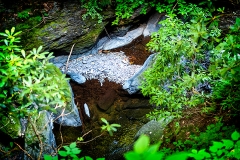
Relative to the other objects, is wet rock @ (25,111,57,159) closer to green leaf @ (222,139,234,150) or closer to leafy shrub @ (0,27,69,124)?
leafy shrub @ (0,27,69,124)

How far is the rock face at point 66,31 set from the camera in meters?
6.68

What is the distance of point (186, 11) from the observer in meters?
6.97

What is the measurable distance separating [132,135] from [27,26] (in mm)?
4234

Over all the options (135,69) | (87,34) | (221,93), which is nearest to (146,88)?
(221,93)

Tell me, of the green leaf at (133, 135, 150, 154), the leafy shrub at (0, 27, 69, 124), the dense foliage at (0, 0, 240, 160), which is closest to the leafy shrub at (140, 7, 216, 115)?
the dense foliage at (0, 0, 240, 160)

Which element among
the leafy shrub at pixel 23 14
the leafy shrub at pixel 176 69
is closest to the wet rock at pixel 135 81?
the leafy shrub at pixel 176 69

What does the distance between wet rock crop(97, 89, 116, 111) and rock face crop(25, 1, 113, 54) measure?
6.22 feet

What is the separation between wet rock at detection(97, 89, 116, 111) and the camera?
20.1 feet

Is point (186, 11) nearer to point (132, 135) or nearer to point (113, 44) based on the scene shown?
point (113, 44)

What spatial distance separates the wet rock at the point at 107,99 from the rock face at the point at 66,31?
1895 mm

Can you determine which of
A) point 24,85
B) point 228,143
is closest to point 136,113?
point 24,85

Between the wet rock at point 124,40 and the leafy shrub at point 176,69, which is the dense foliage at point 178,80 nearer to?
the leafy shrub at point 176,69

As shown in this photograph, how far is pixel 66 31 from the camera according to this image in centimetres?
694

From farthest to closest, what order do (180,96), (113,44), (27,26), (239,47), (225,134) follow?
(113,44) < (27,26) < (180,96) < (225,134) < (239,47)
